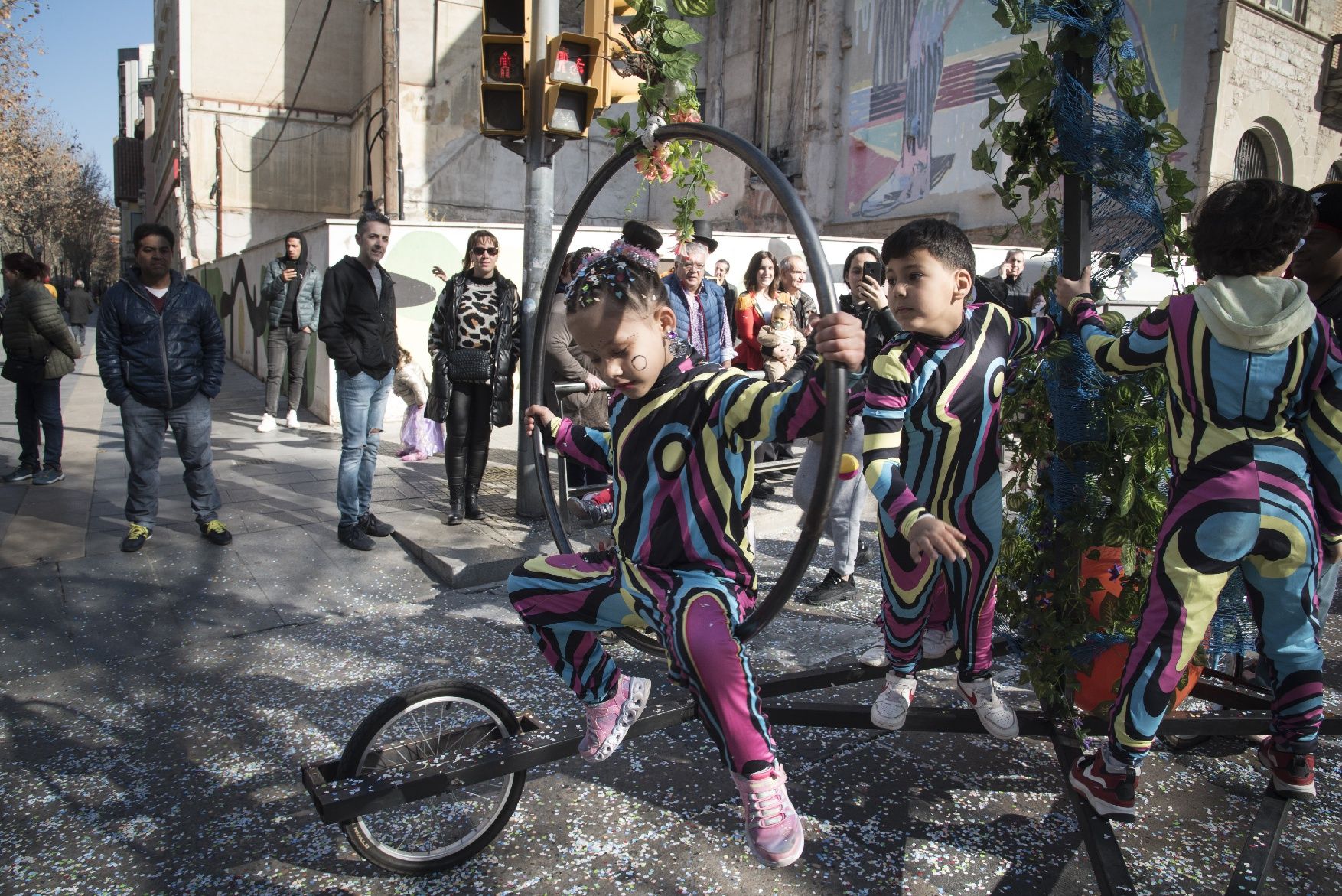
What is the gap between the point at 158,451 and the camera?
600 cm

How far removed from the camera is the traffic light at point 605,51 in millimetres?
5293

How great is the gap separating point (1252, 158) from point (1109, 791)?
735 inches

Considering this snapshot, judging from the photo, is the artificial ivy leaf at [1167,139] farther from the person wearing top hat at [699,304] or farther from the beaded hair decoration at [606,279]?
the person wearing top hat at [699,304]

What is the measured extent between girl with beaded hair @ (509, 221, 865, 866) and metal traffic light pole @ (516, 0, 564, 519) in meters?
3.60

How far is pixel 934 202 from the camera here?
19484mm

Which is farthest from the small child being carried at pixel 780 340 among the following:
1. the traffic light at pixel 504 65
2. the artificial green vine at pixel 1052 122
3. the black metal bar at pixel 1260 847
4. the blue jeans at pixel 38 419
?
the blue jeans at pixel 38 419

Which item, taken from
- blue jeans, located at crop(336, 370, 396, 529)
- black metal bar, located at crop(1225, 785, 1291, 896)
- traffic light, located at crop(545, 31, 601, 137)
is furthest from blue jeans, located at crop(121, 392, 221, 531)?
black metal bar, located at crop(1225, 785, 1291, 896)

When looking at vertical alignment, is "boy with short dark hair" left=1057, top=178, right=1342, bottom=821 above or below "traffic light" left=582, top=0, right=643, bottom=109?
below

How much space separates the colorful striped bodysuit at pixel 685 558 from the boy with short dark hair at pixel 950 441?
0.77m

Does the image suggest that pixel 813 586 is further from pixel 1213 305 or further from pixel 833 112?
pixel 833 112

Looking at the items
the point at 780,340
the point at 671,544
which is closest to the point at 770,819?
the point at 671,544

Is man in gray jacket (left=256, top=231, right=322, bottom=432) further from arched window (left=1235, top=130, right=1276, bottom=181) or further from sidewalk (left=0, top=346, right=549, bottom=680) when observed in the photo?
arched window (left=1235, top=130, right=1276, bottom=181)

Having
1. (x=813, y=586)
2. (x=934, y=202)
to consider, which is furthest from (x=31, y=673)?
(x=934, y=202)

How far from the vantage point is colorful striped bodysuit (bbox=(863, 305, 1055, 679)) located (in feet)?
10.2
